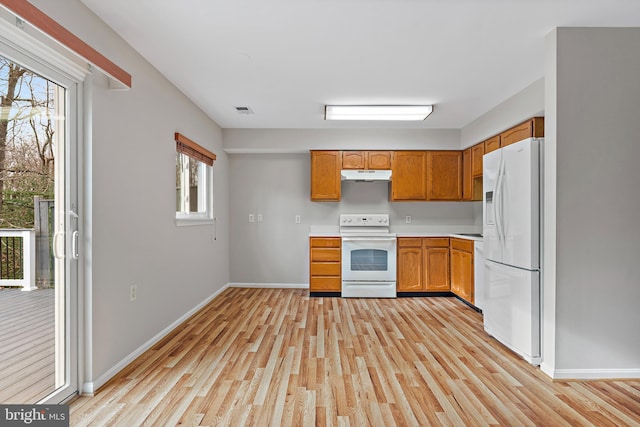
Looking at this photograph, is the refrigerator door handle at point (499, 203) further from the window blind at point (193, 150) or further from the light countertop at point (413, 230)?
the window blind at point (193, 150)

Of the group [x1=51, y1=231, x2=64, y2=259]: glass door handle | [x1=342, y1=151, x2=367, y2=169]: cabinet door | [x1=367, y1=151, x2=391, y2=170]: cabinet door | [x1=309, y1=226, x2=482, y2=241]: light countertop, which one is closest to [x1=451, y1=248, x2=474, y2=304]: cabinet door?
[x1=309, y1=226, x2=482, y2=241]: light countertop

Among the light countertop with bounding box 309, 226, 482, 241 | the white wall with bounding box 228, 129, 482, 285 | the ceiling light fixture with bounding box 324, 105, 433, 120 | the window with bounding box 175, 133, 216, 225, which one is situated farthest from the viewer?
the white wall with bounding box 228, 129, 482, 285

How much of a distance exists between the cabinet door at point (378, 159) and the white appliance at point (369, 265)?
0.99m

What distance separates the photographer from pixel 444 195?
534 cm

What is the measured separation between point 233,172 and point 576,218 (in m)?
4.51

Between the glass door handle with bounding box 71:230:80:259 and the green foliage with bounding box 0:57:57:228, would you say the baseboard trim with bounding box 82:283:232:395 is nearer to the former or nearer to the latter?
the glass door handle with bounding box 71:230:80:259

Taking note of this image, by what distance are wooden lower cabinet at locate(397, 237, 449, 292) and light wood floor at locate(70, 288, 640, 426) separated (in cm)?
136

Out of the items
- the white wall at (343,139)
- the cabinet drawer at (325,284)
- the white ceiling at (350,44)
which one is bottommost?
the cabinet drawer at (325,284)

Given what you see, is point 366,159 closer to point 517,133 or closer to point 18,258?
point 517,133

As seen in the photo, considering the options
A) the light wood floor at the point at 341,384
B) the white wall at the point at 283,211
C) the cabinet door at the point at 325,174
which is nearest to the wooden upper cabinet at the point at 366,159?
the cabinet door at the point at 325,174

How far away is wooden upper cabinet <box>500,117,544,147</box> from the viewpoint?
3.44m

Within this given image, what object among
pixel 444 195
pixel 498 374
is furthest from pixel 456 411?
pixel 444 195

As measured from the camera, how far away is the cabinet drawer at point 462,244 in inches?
178

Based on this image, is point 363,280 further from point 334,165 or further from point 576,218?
point 576,218
